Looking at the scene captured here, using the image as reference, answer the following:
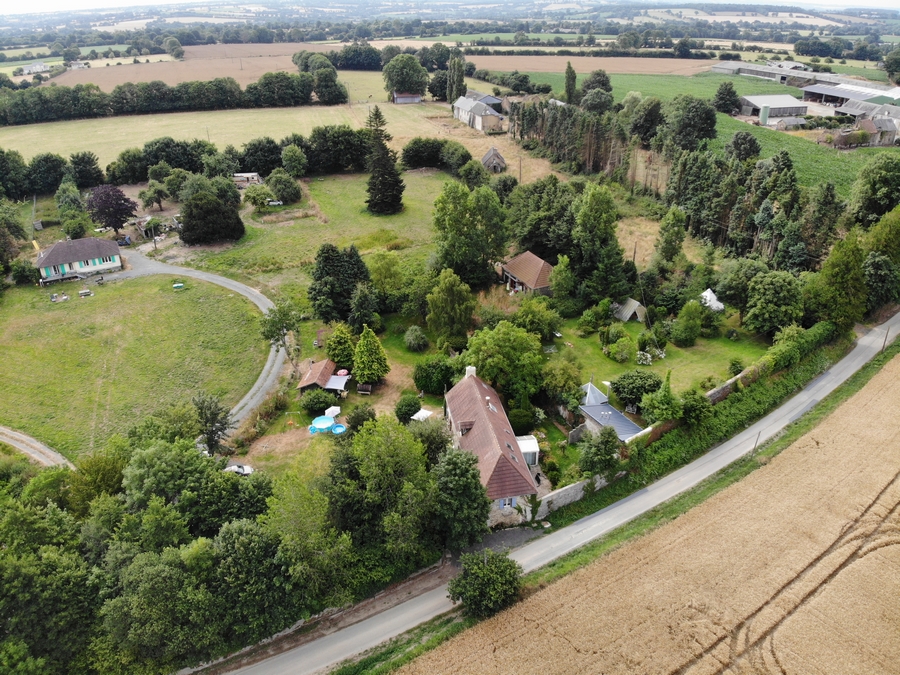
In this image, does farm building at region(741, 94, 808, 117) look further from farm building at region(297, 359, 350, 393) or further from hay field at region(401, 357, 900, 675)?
farm building at region(297, 359, 350, 393)

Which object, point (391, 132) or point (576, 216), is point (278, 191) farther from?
point (576, 216)

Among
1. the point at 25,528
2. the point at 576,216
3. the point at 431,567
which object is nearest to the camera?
the point at 25,528

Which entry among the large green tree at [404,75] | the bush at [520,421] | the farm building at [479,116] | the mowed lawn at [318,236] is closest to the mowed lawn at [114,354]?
the mowed lawn at [318,236]

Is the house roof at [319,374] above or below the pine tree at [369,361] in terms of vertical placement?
below

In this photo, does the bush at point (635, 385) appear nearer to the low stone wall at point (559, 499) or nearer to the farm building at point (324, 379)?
the low stone wall at point (559, 499)

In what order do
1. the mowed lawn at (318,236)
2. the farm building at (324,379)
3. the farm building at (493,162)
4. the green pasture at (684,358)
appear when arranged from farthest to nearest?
1. the farm building at (493,162)
2. the mowed lawn at (318,236)
3. the green pasture at (684,358)
4. the farm building at (324,379)

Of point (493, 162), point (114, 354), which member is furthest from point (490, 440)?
point (493, 162)

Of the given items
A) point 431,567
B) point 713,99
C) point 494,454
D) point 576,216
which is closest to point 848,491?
point 494,454

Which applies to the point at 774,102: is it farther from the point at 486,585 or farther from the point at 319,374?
the point at 486,585
